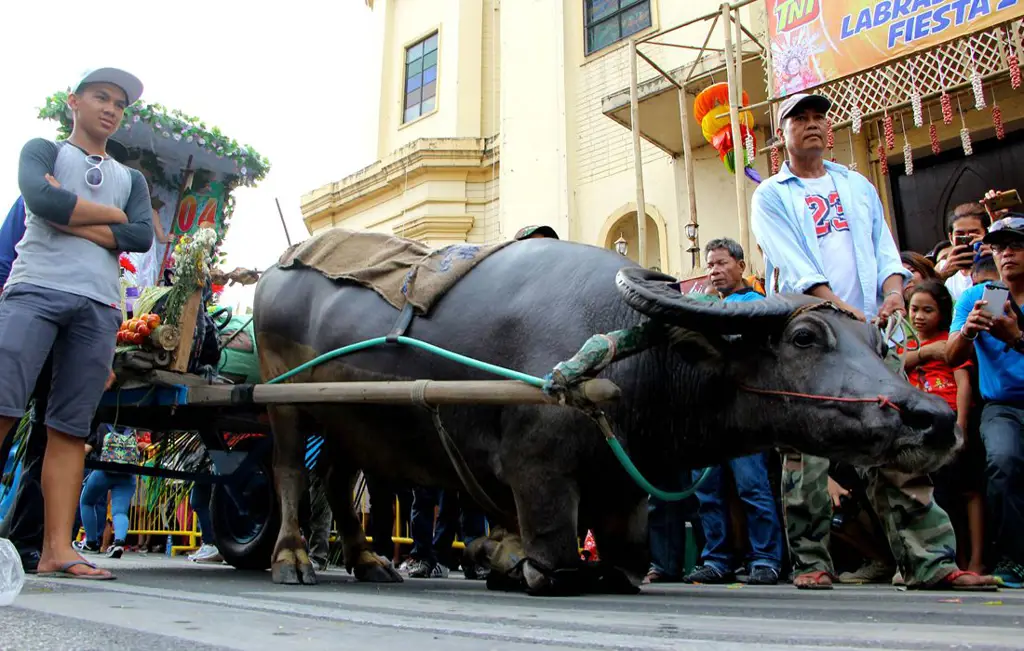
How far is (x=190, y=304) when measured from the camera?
3934mm

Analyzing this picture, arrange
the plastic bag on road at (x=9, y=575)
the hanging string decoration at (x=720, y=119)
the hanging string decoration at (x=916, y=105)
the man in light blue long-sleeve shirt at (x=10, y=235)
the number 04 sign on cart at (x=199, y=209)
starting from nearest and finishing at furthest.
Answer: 1. the plastic bag on road at (x=9, y=575)
2. the man in light blue long-sleeve shirt at (x=10, y=235)
3. the hanging string decoration at (x=916, y=105)
4. the number 04 sign on cart at (x=199, y=209)
5. the hanging string decoration at (x=720, y=119)

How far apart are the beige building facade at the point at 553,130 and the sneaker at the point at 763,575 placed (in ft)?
15.7

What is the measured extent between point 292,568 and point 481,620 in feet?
5.67

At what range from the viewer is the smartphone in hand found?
11.2ft

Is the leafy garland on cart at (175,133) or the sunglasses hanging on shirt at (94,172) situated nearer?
the sunglasses hanging on shirt at (94,172)

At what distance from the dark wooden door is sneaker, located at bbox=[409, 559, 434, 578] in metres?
6.70

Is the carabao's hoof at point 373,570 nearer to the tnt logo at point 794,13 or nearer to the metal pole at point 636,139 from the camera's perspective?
the metal pole at point 636,139

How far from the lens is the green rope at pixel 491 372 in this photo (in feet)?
8.63

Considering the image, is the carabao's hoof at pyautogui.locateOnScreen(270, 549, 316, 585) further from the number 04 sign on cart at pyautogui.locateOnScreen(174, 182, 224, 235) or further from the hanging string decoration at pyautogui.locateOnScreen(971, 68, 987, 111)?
the hanging string decoration at pyautogui.locateOnScreen(971, 68, 987, 111)

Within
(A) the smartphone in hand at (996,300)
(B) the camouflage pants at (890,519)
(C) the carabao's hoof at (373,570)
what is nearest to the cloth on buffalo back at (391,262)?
(C) the carabao's hoof at (373,570)

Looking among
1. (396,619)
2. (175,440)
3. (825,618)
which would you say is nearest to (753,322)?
(825,618)

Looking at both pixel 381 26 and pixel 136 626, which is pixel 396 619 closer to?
pixel 136 626

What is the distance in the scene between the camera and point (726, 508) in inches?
179

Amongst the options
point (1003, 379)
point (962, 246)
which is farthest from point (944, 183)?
point (1003, 379)
